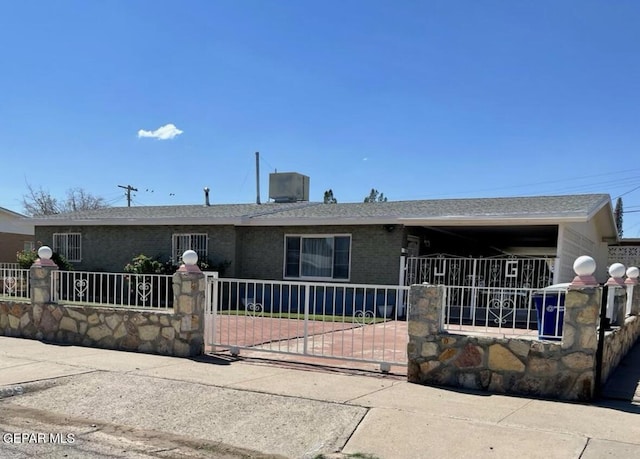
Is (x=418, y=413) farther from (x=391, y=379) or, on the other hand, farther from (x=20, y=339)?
(x=20, y=339)

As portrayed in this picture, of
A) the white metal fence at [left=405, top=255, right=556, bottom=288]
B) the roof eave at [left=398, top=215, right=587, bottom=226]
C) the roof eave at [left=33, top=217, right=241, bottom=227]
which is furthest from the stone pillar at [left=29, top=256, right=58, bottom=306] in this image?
the white metal fence at [left=405, top=255, right=556, bottom=288]

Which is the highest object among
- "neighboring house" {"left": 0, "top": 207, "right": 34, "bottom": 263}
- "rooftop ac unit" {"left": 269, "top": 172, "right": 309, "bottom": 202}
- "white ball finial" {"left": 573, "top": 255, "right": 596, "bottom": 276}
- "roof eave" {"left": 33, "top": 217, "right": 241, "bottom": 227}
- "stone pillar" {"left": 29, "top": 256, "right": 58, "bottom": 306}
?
"rooftop ac unit" {"left": 269, "top": 172, "right": 309, "bottom": 202}

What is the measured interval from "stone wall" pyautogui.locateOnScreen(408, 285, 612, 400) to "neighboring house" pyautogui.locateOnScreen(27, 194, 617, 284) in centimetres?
737

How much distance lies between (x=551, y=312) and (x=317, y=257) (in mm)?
9740

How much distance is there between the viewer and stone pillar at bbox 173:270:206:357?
7.84 meters

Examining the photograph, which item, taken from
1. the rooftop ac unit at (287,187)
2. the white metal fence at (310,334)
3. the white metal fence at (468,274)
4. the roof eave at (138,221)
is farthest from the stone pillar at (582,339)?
the rooftop ac unit at (287,187)

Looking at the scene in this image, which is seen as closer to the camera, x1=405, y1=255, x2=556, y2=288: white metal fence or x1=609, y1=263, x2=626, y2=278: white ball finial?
x1=609, y1=263, x2=626, y2=278: white ball finial

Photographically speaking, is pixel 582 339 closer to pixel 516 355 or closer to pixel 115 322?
pixel 516 355

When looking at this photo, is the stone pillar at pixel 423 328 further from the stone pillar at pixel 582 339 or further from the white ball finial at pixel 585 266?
the white ball finial at pixel 585 266

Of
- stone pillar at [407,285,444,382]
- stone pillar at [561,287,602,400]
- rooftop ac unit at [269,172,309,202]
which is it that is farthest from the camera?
rooftop ac unit at [269,172,309,202]

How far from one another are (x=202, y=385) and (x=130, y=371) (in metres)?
1.31

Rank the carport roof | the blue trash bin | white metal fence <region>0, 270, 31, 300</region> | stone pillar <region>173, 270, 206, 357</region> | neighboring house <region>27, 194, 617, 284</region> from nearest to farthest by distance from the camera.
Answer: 1. the blue trash bin
2. stone pillar <region>173, 270, 206, 357</region>
3. white metal fence <region>0, 270, 31, 300</region>
4. the carport roof
5. neighboring house <region>27, 194, 617, 284</region>

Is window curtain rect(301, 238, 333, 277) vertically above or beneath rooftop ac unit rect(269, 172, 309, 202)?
beneath

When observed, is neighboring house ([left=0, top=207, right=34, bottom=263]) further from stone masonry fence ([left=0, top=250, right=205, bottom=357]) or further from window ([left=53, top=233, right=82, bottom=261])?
stone masonry fence ([left=0, top=250, right=205, bottom=357])
